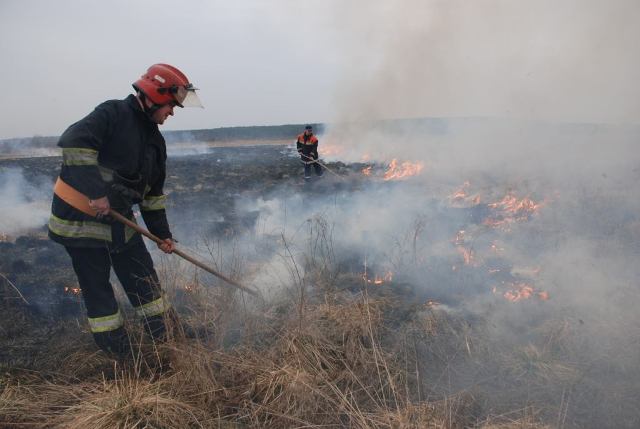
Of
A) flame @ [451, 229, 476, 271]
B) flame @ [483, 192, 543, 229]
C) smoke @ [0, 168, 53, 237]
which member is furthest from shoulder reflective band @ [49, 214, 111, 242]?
flame @ [483, 192, 543, 229]

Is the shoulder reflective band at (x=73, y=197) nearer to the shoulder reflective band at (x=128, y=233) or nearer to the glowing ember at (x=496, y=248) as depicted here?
the shoulder reflective band at (x=128, y=233)

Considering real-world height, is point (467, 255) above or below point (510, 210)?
below

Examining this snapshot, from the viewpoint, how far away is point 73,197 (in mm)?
2949

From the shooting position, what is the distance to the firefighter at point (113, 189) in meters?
2.83

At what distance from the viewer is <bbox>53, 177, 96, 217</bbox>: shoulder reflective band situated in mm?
2941

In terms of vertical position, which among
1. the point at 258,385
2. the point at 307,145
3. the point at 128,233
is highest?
the point at 307,145

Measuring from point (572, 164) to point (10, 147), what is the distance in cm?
3580

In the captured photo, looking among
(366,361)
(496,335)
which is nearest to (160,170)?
(366,361)

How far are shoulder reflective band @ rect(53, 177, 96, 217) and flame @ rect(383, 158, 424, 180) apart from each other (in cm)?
912

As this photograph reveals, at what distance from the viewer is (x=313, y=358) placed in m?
3.02

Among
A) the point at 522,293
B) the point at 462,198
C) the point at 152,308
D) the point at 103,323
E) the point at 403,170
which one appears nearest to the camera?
the point at 103,323

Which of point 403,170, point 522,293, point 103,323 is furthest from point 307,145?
point 103,323

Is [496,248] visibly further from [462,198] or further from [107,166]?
[107,166]

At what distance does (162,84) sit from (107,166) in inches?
29.6
